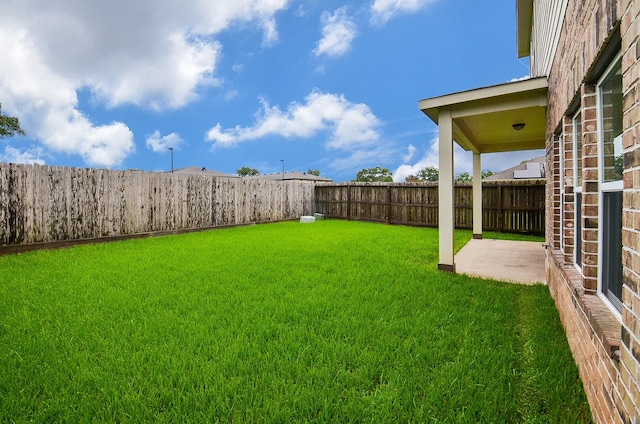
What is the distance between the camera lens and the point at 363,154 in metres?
47.7

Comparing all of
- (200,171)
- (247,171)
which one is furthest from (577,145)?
(247,171)

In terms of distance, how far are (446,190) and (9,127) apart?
25.4 metres

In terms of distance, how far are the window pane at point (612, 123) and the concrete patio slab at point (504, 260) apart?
3.26m

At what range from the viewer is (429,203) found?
38.5 ft

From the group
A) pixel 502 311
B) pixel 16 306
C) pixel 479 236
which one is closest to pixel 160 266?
pixel 16 306

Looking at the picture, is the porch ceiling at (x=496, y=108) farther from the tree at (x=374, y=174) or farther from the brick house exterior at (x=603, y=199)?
the tree at (x=374, y=174)

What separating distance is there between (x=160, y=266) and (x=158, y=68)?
20.6 m

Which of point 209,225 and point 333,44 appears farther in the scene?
point 333,44

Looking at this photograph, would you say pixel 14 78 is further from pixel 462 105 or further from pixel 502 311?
pixel 502 311

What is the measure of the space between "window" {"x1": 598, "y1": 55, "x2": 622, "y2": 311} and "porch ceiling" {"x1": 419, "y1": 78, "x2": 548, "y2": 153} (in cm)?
277

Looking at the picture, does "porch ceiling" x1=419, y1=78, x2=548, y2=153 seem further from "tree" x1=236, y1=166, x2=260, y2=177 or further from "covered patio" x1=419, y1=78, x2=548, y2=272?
"tree" x1=236, y1=166, x2=260, y2=177

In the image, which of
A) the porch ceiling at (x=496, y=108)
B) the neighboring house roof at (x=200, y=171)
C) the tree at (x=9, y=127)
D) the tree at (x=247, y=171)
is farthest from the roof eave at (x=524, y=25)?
the tree at (x=247, y=171)

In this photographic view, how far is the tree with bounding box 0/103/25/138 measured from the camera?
19.6 m

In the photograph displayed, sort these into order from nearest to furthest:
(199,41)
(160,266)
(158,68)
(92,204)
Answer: (160,266)
(92,204)
(158,68)
(199,41)
